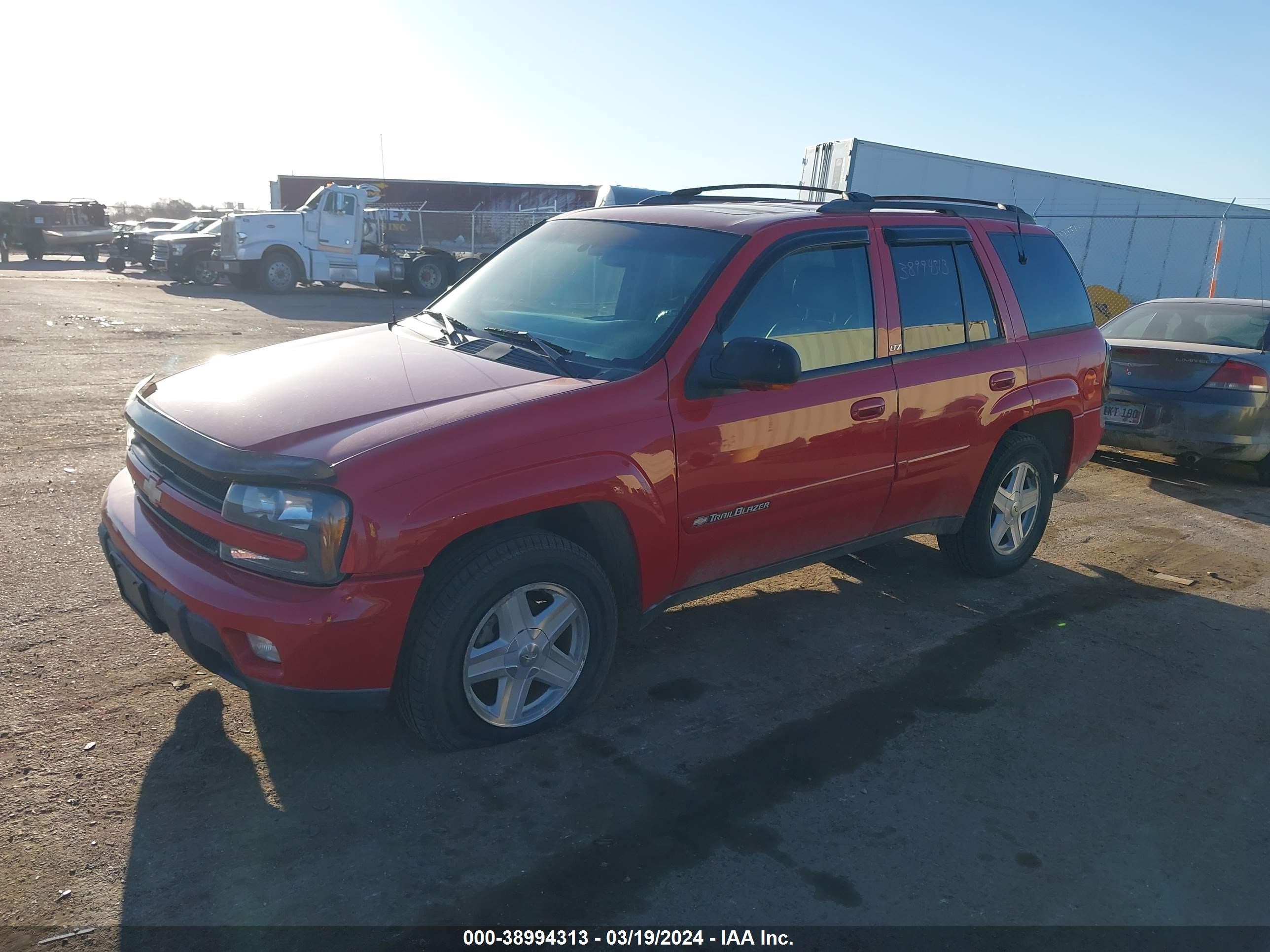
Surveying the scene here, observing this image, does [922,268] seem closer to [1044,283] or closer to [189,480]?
[1044,283]

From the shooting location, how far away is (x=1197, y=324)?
8367 mm

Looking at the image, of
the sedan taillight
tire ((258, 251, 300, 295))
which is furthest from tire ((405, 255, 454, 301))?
the sedan taillight

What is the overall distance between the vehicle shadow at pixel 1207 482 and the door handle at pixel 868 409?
438 centimetres

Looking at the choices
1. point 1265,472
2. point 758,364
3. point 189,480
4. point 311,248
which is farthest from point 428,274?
point 758,364

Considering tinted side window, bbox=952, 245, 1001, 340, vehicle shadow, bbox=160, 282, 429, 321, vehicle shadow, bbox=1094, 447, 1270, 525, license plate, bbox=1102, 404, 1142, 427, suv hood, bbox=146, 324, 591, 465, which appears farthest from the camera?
vehicle shadow, bbox=160, 282, 429, 321

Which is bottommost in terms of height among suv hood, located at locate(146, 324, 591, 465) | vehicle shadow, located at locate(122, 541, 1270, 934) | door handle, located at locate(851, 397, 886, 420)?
vehicle shadow, located at locate(122, 541, 1270, 934)

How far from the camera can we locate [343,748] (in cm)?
349

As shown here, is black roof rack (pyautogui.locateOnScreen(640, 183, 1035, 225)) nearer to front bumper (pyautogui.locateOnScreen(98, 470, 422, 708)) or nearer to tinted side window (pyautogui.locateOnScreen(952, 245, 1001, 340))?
tinted side window (pyautogui.locateOnScreen(952, 245, 1001, 340))

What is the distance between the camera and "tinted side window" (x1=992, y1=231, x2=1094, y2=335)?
207 inches

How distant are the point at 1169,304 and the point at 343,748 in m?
8.18

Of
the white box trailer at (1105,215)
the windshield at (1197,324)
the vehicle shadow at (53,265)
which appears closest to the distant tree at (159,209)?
the vehicle shadow at (53,265)

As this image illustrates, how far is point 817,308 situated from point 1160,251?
798 inches

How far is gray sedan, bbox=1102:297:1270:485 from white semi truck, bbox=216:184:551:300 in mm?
16828

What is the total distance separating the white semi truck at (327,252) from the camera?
910 inches
